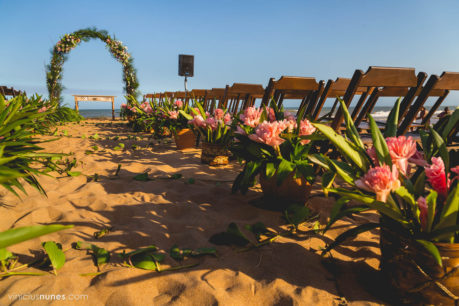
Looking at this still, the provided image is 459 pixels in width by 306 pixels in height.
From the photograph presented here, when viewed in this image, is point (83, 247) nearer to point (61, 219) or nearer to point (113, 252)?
point (113, 252)

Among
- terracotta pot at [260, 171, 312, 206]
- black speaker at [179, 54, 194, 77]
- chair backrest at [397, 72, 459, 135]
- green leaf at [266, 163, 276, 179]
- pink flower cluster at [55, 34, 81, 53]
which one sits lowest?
terracotta pot at [260, 171, 312, 206]

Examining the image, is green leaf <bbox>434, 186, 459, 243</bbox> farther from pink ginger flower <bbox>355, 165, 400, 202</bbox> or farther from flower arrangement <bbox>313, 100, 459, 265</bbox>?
pink ginger flower <bbox>355, 165, 400, 202</bbox>

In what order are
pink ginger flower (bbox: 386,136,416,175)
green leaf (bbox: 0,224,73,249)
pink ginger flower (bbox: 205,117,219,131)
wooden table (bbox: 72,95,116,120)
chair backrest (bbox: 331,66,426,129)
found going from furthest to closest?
wooden table (bbox: 72,95,116,120)
pink ginger flower (bbox: 205,117,219,131)
chair backrest (bbox: 331,66,426,129)
pink ginger flower (bbox: 386,136,416,175)
green leaf (bbox: 0,224,73,249)

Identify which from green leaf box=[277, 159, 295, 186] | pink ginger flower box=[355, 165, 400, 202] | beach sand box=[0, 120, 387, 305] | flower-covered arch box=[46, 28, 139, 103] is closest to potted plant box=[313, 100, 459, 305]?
pink ginger flower box=[355, 165, 400, 202]

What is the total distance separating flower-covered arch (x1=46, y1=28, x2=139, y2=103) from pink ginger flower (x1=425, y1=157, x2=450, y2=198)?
32.8ft

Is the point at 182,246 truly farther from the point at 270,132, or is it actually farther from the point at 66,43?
the point at 66,43

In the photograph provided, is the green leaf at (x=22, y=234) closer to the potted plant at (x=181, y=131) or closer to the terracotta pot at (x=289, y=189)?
the terracotta pot at (x=289, y=189)

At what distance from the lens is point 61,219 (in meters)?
1.27

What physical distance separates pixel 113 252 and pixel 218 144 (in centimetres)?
164

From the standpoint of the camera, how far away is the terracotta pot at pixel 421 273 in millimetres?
728

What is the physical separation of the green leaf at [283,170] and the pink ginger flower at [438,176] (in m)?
0.62

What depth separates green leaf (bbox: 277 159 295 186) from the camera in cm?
129

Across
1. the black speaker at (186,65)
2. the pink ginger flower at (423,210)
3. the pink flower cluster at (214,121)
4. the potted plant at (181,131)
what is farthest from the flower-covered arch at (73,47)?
the pink ginger flower at (423,210)

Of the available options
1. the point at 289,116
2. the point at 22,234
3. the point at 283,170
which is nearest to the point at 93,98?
the point at 289,116
